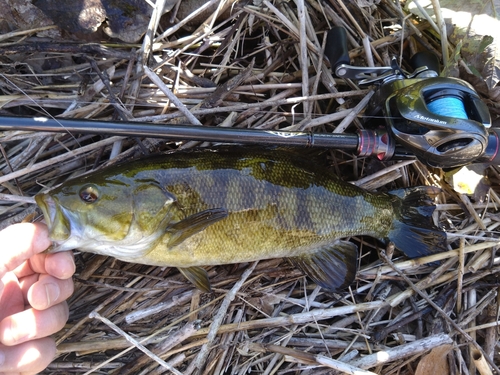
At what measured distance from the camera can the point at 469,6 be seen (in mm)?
3035

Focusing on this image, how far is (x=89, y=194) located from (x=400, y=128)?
75.3 inches

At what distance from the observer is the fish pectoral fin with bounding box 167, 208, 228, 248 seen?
230 centimetres

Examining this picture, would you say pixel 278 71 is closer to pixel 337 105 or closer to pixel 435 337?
pixel 337 105

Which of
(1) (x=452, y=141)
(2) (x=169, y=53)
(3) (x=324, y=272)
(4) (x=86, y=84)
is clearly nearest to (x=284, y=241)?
(3) (x=324, y=272)

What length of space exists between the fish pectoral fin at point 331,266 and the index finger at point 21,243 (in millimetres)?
1641

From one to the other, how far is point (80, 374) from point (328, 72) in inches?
113

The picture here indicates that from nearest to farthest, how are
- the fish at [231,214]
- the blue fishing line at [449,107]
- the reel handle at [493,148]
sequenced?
the fish at [231,214] < the blue fishing line at [449,107] < the reel handle at [493,148]

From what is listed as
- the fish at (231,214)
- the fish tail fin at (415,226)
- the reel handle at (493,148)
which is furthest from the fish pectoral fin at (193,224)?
the reel handle at (493,148)

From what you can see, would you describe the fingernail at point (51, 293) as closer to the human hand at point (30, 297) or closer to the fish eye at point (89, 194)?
the human hand at point (30, 297)

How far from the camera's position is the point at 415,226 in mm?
Answer: 2875

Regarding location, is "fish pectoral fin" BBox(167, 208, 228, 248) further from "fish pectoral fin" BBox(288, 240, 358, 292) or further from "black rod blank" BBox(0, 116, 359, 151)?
"fish pectoral fin" BBox(288, 240, 358, 292)

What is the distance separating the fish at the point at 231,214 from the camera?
7.27 ft

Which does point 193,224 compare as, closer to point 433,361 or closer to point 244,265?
point 244,265

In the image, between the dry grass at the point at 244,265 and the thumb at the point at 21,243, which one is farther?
the dry grass at the point at 244,265
